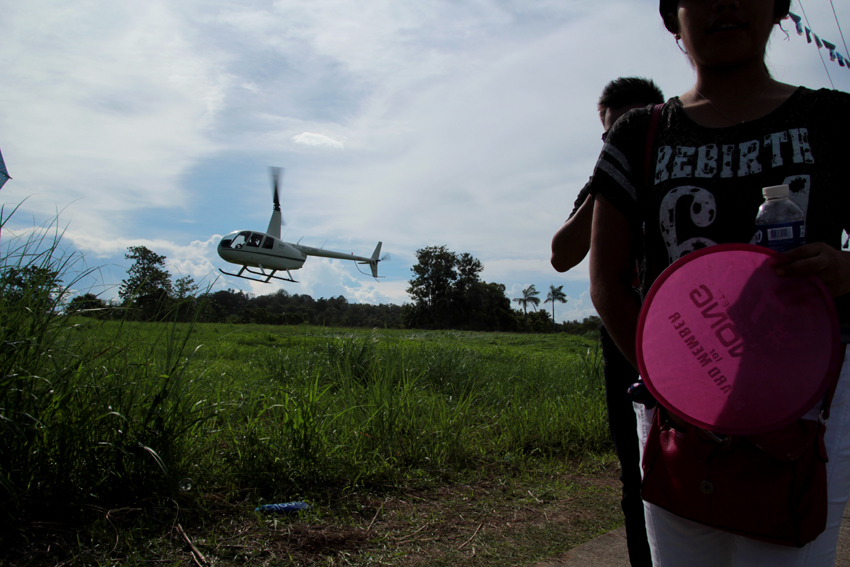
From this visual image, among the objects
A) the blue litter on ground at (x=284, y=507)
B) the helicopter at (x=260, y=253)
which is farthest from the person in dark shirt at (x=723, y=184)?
the helicopter at (x=260, y=253)

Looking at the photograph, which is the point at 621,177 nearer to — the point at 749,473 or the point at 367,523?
the point at 749,473

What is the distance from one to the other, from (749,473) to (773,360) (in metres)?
0.21

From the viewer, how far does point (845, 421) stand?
107 cm

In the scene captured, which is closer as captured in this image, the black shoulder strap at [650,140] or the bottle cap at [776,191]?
the bottle cap at [776,191]

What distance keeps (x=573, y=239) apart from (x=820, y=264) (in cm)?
104

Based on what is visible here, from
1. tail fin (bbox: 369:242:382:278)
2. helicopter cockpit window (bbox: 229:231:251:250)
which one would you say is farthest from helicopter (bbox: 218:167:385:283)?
tail fin (bbox: 369:242:382:278)

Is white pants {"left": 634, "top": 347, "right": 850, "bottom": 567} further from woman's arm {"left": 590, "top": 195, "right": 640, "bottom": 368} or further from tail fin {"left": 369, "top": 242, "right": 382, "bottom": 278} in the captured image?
tail fin {"left": 369, "top": 242, "right": 382, "bottom": 278}

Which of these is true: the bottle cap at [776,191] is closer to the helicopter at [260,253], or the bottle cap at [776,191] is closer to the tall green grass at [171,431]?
the tall green grass at [171,431]

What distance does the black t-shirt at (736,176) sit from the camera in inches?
43.3

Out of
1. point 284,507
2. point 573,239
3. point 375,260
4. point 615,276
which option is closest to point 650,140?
point 615,276

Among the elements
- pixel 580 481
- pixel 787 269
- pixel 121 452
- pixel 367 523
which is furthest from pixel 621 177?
pixel 580 481

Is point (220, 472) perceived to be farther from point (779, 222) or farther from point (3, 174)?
point (779, 222)

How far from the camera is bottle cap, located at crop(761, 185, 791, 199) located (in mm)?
987

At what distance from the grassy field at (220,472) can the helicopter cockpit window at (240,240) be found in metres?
30.7
